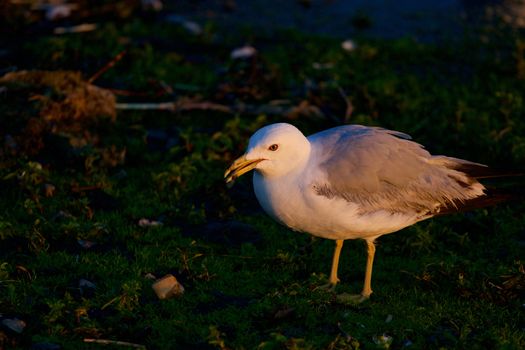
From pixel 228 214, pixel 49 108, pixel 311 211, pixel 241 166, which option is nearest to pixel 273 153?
pixel 241 166

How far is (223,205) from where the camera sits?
25.5 ft

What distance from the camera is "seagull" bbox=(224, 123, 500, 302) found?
5.97m

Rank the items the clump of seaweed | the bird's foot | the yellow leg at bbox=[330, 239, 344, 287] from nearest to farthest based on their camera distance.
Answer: the bird's foot → the yellow leg at bbox=[330, 239, 344, 287] → the clump of seaweed

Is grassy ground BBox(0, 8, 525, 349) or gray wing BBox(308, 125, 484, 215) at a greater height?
gray wing BBox(308, 125, 484, 215)

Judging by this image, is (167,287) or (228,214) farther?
(228,214)

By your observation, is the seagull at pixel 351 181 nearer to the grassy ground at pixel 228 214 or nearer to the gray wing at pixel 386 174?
the gray wing at pixel 386 174

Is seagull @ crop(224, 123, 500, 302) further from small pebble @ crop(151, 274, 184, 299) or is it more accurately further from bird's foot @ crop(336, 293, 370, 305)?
small pebble @ crop(151, 274, 184, 299)

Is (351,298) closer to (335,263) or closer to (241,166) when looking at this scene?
(335,263)

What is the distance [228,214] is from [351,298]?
6.25 feet

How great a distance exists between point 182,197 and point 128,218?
0.70m

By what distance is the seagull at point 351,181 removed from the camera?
5969mm

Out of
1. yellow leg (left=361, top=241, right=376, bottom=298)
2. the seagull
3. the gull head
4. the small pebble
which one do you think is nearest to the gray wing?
the seagull

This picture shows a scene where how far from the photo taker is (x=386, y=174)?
246 inches

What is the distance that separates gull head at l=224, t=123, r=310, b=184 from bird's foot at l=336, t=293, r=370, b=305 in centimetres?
106
